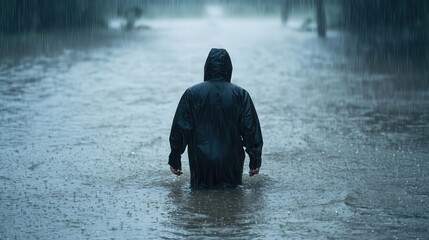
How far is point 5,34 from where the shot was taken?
123 feet

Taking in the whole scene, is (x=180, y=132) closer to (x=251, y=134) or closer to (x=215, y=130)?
Result: (x=215, y=130)

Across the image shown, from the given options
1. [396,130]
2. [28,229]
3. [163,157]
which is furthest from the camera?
[396,130]

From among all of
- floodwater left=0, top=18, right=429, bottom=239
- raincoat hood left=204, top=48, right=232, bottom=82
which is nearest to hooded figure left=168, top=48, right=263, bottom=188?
raincoat hood left=204, top=48, right=232, bottom=82

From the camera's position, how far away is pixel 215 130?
855 centimetres

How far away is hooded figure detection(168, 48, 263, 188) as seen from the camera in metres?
8.52

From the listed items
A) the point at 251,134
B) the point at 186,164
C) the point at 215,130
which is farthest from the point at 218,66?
the point at 186,164

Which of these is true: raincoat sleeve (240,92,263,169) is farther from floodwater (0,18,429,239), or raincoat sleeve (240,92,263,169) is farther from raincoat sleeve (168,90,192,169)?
raincoat sleeve (168,90,192,169)

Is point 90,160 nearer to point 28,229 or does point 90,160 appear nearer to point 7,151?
point 7,151

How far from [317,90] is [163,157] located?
8083 millimetres

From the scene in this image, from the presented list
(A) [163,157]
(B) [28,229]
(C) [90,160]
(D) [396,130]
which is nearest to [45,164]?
(C) [90,160]

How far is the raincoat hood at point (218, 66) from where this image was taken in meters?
8.60

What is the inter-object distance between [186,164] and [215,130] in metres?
1.64

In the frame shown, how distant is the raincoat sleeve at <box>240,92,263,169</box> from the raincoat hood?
13.7 inches

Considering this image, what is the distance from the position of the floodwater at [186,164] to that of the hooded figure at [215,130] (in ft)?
0.71
